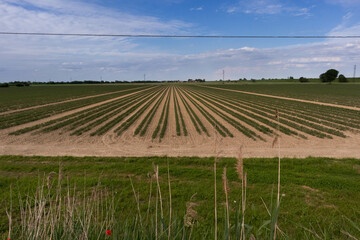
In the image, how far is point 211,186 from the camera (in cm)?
716

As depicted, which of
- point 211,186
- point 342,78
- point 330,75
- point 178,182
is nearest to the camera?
point 211,186

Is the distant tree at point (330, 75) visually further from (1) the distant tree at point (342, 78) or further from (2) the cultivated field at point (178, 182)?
(2) the cultivated field at point (178, 182)

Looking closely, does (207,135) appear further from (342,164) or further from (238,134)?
(342,164)

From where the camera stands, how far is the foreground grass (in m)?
5.26

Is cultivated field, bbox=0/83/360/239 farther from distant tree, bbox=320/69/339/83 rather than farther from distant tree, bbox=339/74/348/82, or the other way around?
distant tree, bbox=339/74/348/82

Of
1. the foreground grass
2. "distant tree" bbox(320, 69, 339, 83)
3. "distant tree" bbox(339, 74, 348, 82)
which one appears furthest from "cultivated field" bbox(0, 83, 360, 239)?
"distant tree" bbox(339, 74, 348, 82)

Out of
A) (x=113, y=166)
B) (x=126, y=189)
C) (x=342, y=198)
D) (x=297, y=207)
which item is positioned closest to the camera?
(x=297, y=207)

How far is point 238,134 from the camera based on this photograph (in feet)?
53.6

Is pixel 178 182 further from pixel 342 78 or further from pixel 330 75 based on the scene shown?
pixel 342 78

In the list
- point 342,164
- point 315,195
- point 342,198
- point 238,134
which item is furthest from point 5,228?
point 238,134

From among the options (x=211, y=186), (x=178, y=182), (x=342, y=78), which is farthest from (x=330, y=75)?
(x=178, y=182)

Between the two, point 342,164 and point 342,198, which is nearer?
point 342,198

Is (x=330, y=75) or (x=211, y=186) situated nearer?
(x=211, y=186)

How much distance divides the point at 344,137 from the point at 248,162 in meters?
11.1
